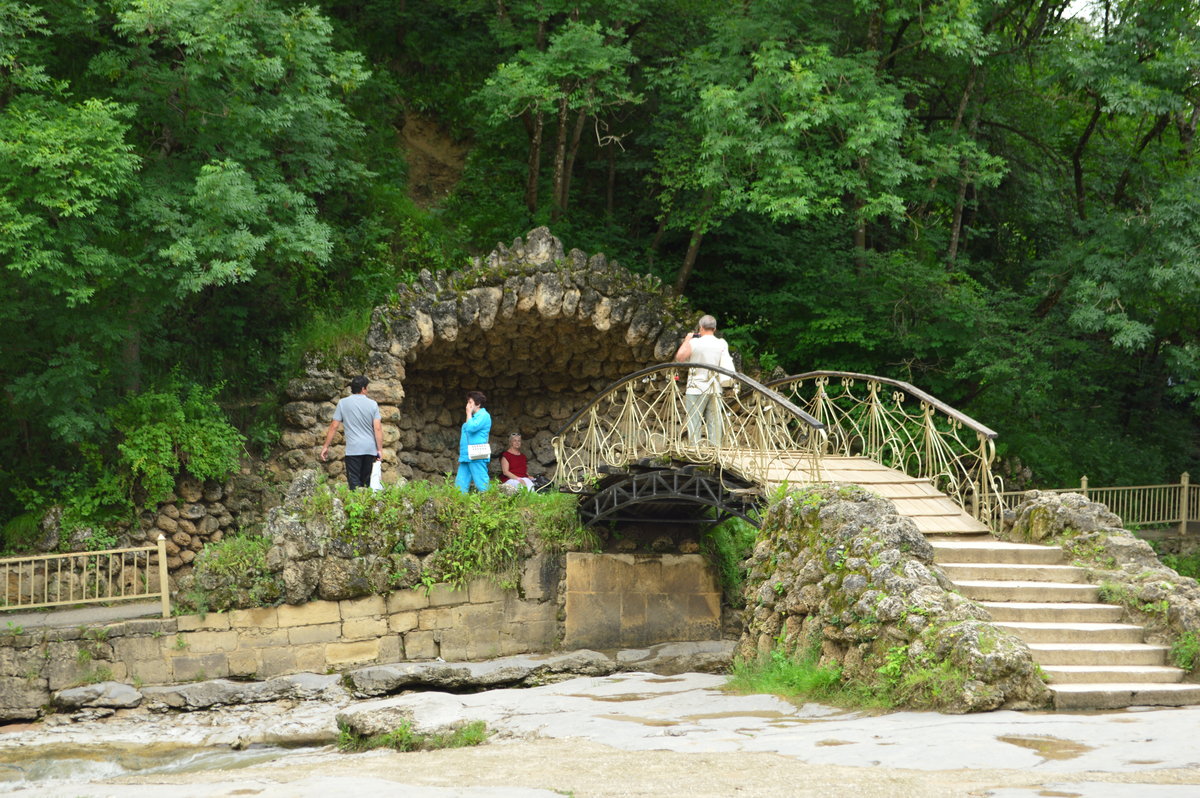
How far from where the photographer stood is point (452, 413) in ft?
60.1

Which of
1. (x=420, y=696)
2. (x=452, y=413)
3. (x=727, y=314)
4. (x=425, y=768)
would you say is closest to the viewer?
(x=425, y=768)

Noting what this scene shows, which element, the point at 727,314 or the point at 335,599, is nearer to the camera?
the point at 335,599

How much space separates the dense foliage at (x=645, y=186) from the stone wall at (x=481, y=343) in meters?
0.65

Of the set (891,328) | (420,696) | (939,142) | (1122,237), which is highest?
(939,142)

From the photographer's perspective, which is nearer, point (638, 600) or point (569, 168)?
point (638, 600)

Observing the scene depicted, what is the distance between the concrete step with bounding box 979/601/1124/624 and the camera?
8.84 metres

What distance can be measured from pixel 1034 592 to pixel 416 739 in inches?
191

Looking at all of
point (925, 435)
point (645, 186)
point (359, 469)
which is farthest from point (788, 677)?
point (645, 186)

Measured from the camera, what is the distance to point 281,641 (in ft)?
43.0

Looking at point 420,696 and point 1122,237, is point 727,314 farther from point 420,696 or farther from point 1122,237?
point 420,696

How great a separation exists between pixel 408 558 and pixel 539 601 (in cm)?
163

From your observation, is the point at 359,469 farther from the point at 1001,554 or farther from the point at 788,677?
the point at 1001,554

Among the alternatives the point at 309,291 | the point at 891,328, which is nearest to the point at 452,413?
the point at 309,291

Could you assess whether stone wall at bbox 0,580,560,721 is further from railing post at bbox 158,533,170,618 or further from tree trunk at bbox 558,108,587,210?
tree trunk at bbox 558,108,587,210
